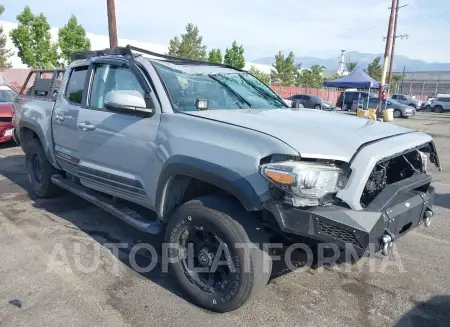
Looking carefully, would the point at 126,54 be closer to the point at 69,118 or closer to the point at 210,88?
the point at 210,88

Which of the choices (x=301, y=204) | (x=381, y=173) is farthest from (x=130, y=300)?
(x=381, y=173)

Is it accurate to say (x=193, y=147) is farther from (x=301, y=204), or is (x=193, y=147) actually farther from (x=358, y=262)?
(x=358, y=262)

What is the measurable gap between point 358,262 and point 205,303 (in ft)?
5.33

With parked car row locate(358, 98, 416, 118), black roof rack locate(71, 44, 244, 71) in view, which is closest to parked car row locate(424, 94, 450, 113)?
parked car row locate(358, 98, 416, 118)

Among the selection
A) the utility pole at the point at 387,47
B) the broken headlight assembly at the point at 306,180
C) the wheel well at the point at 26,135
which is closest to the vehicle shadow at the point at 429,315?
the broken headlight assembly at the point at 306,180

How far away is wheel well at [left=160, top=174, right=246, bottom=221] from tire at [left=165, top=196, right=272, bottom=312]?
165 millimetres

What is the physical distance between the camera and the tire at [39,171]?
518cm

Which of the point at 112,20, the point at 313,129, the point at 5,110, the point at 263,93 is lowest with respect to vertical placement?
the point at 5,110

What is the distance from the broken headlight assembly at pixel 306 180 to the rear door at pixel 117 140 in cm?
120

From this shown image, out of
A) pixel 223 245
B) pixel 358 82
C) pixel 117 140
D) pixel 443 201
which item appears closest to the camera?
pixel 223 245

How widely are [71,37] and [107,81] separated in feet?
82.2

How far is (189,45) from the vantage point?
129ft

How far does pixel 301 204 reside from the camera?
2.35 meters

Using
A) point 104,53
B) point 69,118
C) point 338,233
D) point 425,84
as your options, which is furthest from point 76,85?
point 425,84
